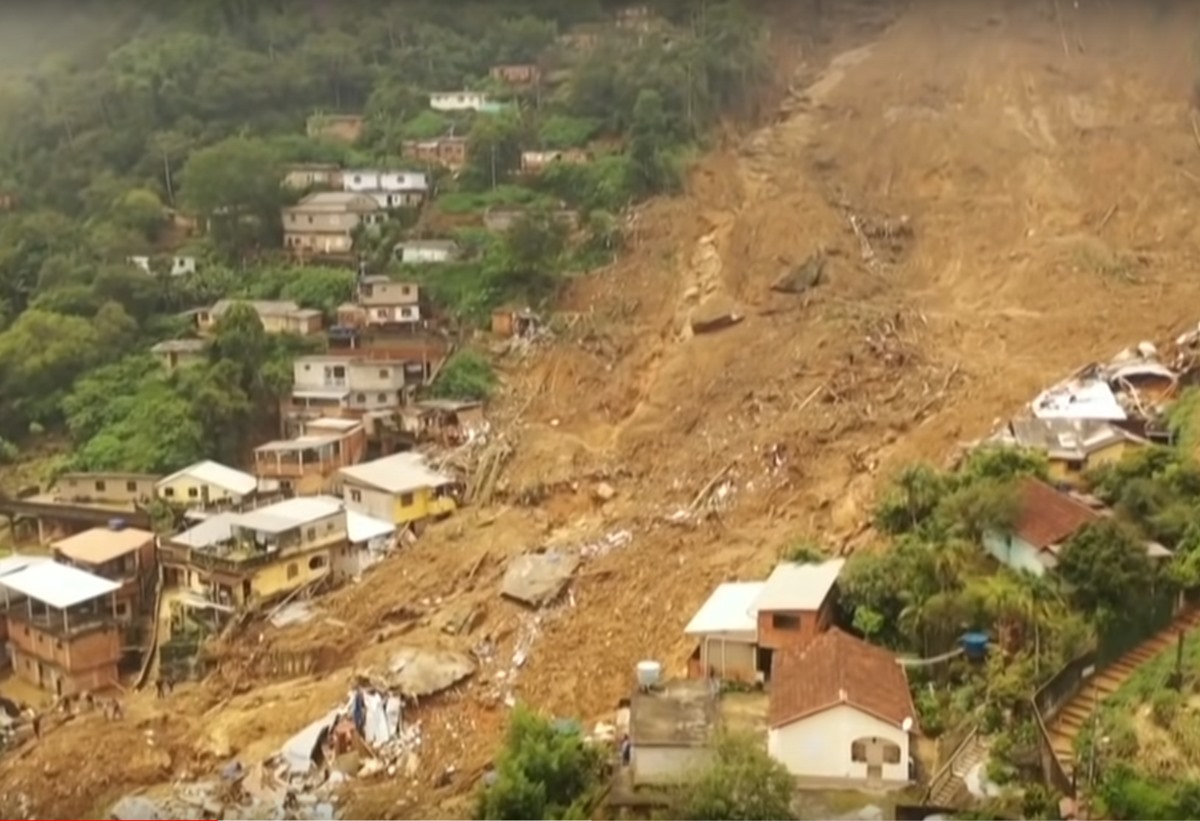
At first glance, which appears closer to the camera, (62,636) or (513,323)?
(62,636)

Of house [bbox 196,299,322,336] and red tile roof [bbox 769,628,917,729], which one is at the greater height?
red tile roof [bbox 769,628,917,729]

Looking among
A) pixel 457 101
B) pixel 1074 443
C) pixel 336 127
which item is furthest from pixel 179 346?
pixel 1074 443

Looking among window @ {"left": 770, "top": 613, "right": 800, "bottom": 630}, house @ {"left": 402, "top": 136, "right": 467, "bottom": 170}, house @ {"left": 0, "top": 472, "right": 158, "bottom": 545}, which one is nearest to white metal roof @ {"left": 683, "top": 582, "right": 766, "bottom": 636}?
window @ {"left": 770, "top": 613, "right": 800, "bottom": 630}

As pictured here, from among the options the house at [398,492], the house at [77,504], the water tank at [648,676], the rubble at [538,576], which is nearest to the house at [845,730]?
the water tank at [648,676]

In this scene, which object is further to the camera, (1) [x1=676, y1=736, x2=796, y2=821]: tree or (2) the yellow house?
(2) the yellow house

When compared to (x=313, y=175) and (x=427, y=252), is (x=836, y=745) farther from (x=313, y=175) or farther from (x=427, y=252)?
(x=313, y=175)

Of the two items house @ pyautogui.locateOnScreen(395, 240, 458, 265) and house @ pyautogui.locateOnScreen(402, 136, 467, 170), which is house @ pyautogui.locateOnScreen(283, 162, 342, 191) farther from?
house @ pyautogui.locateOnScreen(395, 240, 458, 265)
